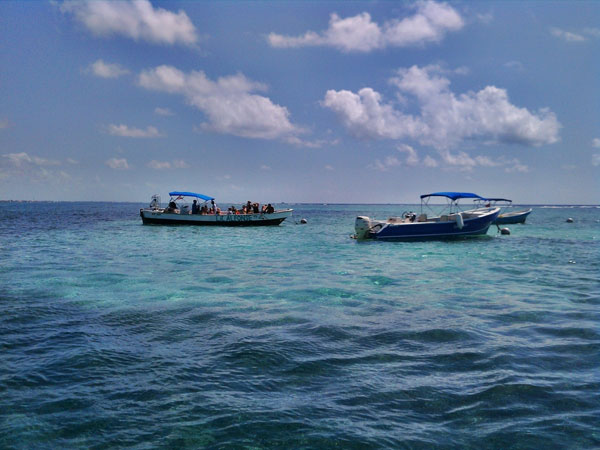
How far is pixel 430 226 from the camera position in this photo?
107ft

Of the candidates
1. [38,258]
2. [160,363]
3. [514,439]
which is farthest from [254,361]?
[38,258]

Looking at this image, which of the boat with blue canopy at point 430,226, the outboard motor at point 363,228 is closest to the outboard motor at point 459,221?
the boat with blue canopy at point 430,226

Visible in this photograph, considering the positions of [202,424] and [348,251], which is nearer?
[202,424]

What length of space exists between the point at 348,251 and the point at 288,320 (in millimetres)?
16916

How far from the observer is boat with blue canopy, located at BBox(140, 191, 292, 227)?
44.8 m

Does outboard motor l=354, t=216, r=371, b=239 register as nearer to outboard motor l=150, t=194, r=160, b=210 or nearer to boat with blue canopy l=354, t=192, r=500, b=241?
boat with blue canopy l=354, t=192, r=500, b=241

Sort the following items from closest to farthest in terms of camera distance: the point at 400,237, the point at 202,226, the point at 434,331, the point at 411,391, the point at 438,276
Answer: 1. the point at 411,391
2. the point at 434,331
3. the point at 438,276
4. the point at 400,237
5. the point at 202,226

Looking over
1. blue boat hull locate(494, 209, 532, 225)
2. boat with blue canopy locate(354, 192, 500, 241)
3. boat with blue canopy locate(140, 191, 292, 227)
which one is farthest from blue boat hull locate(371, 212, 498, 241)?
blue boat hull locate(494, 209, 532, 225)

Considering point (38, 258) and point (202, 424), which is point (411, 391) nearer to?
point (202, 424)

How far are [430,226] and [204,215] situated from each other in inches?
941

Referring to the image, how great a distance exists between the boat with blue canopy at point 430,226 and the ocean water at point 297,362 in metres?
16.6

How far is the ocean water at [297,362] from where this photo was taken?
505 cm

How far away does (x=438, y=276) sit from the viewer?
16.9 metres

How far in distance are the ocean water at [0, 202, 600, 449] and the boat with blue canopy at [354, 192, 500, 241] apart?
16.6 metres
